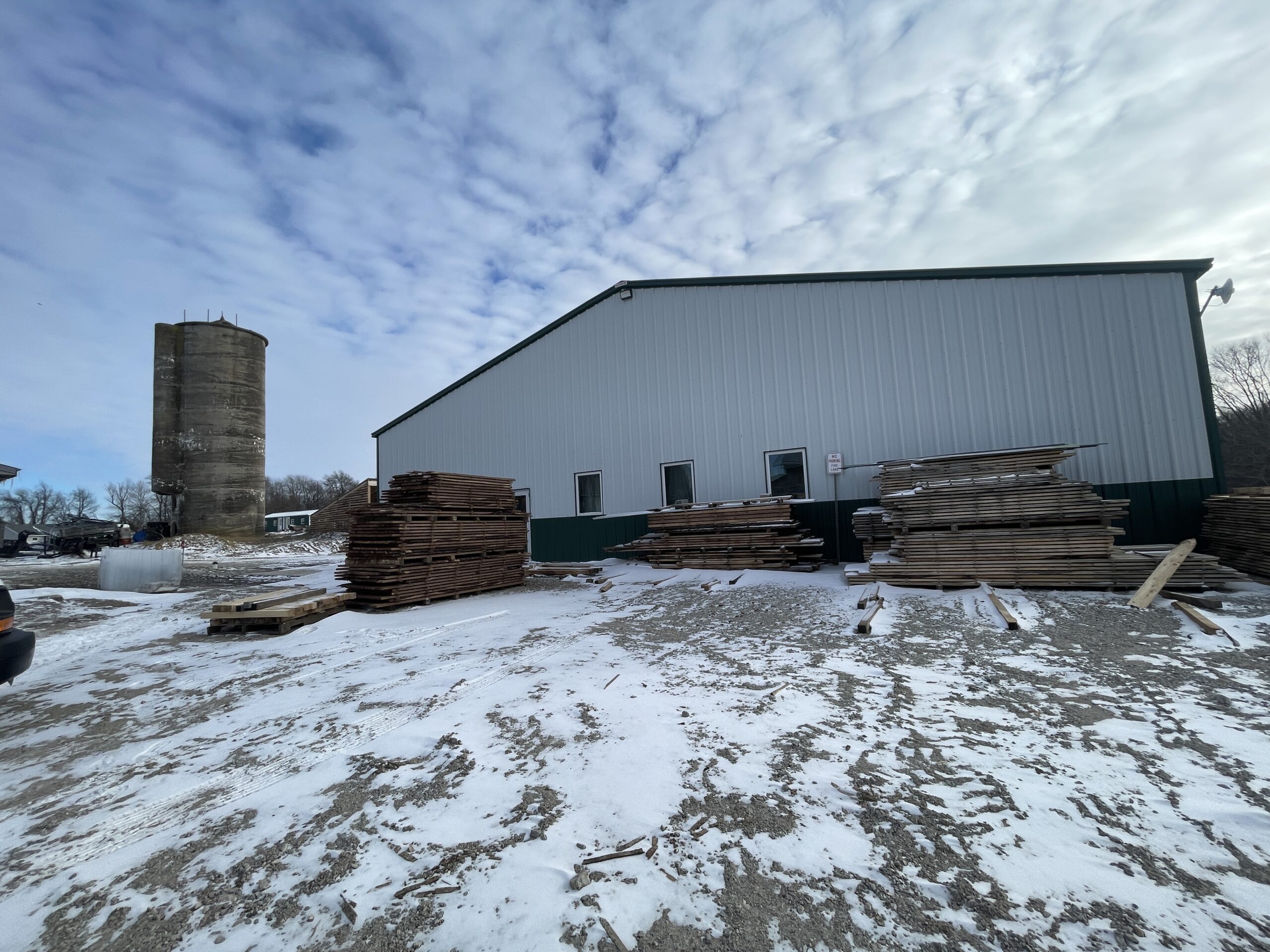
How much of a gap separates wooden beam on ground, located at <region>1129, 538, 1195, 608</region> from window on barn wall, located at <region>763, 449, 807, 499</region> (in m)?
6.06

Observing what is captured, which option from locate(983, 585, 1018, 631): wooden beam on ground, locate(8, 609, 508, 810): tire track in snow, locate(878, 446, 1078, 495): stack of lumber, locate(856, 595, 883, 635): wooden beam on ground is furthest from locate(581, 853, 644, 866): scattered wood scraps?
locate(878, 446, 1078, 495): stack of lumber

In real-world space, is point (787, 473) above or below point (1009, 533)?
above

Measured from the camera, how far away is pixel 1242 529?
846 cm

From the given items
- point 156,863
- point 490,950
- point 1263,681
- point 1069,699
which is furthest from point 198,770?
point 1263,681

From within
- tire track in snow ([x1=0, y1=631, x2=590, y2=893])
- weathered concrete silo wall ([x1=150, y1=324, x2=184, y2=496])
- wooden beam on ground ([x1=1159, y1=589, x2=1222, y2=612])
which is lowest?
wooden beam on ground ([x1=1159, y1=589, x2=1222, y2=612])

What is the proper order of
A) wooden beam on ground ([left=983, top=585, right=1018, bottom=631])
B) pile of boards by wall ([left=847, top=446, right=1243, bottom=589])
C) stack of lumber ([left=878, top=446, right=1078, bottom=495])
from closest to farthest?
wooden beam on ground ([left=983, top=585, right=1018, bottom=631]) < pile of boards by wall ([left=847, top=446, right=1243, bottom=589]) < stack of lumber ([left=878, top=446, right=1078, bottom=495])

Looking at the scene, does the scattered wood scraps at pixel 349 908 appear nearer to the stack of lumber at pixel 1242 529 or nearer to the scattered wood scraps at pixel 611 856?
the scattered wood scraps at pixel 611 856

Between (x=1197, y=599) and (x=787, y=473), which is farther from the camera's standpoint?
(x=787, y=473)

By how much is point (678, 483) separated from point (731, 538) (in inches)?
105

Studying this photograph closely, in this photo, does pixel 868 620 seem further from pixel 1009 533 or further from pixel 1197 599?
pixel 1197 599

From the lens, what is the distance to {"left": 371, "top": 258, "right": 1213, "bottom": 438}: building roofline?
33.0ft

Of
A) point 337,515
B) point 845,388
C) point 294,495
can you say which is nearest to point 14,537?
point 337,515

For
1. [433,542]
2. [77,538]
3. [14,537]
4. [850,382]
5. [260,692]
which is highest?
[850,382]

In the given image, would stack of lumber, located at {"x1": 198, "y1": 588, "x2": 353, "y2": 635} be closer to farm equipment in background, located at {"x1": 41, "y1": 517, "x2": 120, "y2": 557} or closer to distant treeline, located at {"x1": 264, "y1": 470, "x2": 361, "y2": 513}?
farm equipment in background, located at {"x1": 41, "y1": 517, "x2": 120, "y2": 557}
